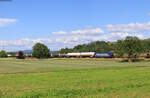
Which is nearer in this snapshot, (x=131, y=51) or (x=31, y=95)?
(x=31, y=95)

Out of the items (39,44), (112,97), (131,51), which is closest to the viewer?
(112,97)

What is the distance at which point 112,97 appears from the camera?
12617mm

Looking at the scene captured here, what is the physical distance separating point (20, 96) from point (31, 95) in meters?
0.52

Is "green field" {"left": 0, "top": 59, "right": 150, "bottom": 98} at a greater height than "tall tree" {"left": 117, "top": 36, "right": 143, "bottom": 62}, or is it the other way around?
"tall tree" {"left": 117, "top": 36, "right": 143, "bottom": 62}

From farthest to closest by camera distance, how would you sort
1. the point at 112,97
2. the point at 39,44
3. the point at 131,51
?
the point at 39,44
the point at 131,51
the point at 112,97

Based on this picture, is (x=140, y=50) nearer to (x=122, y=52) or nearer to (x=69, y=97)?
(x=122, y=52)

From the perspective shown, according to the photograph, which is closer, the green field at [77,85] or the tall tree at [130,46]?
the green field at [77,85]

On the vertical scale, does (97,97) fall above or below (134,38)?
below

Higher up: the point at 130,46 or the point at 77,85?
the point at 130,46

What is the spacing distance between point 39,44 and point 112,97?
157 metres

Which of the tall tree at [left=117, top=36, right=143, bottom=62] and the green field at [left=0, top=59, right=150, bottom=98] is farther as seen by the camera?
the tall tree at [left=117, top=36, right=143, bottom=62]

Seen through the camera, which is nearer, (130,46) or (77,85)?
(77,85)

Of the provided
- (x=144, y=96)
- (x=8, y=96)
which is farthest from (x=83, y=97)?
(x=8, y=96)

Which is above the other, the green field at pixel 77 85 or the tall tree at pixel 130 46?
the tall tree at pixel 130 46
